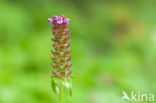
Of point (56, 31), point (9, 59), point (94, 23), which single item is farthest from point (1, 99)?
point (94, 23)

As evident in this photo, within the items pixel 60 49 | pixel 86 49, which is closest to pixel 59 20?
pixel 60 49

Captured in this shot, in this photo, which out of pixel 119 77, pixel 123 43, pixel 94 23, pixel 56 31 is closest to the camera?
pixel 56 31

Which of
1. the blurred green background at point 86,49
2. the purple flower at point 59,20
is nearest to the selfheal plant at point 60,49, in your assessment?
the purple flower at point 59,20

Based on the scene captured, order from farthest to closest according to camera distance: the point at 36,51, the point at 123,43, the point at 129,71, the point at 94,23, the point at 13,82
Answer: the point at 94,23
the point at 123,43
the point at 36,51
the point at 129,71
the point at 13,82

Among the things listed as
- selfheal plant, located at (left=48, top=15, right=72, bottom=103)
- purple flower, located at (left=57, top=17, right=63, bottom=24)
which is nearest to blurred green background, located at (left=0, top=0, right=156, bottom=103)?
selfheal plant, located at (left=48, top=15, right=72, bottom=103)

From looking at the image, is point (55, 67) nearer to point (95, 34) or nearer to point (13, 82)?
point (13, 82)

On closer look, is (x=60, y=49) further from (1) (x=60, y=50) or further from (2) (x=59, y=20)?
(2) (x=59, y=20)

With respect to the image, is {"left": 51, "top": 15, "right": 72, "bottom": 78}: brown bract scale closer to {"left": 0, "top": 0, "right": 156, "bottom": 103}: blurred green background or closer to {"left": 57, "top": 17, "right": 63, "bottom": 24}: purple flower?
{"left": 57, "top": 17, "right": 63, "bottom": 24}: purple flower

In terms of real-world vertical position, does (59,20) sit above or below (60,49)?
above

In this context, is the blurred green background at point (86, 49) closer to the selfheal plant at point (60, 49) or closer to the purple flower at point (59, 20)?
the selfheal plant at point (60, 49)
